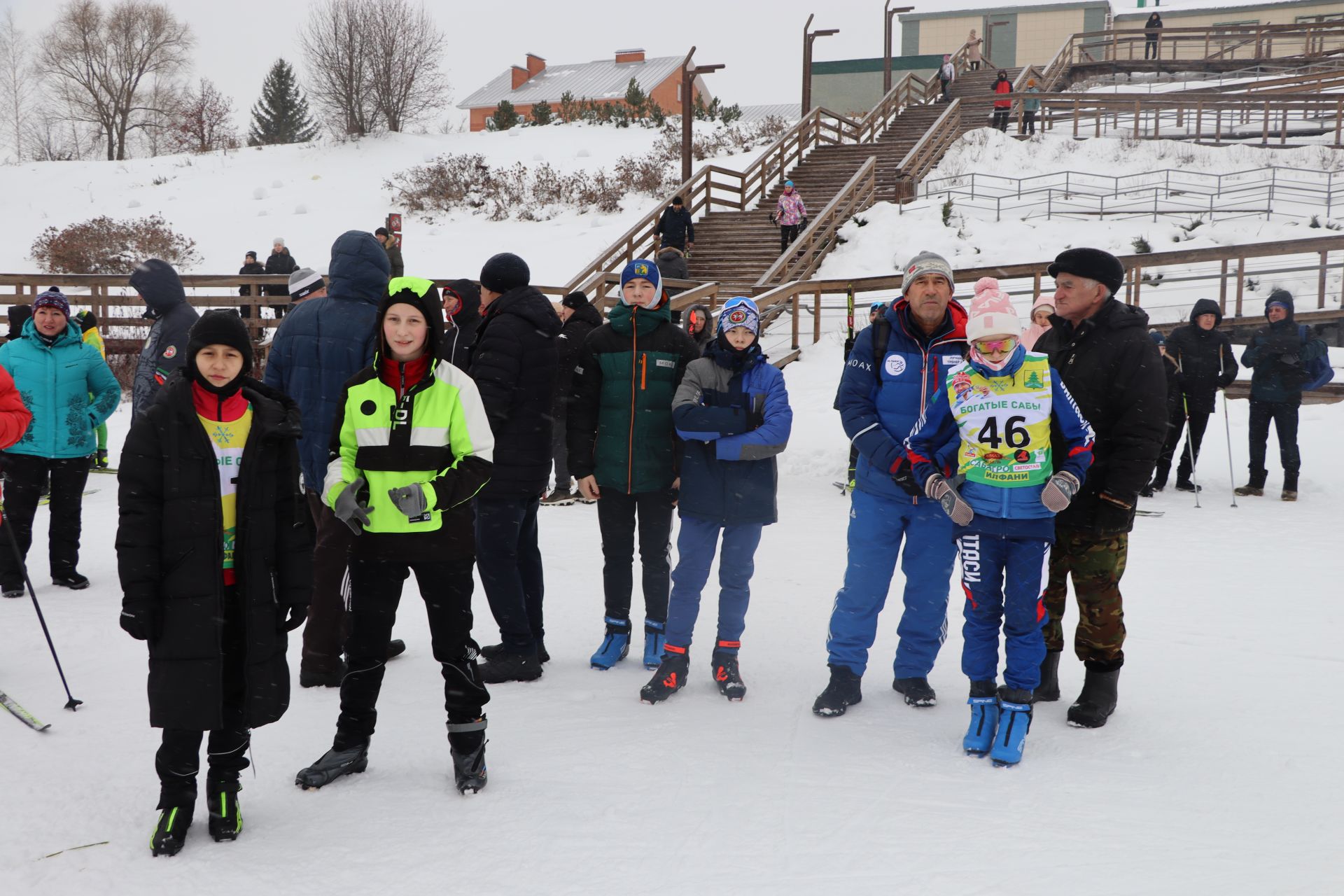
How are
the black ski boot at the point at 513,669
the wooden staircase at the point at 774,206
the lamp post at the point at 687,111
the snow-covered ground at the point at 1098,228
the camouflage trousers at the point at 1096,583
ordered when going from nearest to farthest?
the camouflage trousers at the point at 1096,583 → the black ski boot at the point at 513,669 → the snow-covered ground at the point at 1098,228 → the wooden staircase at the point at 774,206 → the lamp post at the point at 687,111

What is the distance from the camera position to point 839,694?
156 inches

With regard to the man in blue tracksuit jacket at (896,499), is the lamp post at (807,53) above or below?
above

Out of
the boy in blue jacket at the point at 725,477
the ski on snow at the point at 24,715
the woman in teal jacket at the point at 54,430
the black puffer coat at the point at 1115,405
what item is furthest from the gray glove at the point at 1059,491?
the woman in teal jacket at the point at 54,430

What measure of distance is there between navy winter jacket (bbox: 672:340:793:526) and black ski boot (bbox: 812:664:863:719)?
686mm

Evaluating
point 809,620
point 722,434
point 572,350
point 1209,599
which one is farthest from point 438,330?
point 1209,599

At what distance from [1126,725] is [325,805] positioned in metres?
2.91

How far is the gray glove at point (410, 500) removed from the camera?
298cm

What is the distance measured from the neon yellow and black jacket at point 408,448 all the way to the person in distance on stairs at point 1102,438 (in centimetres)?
221

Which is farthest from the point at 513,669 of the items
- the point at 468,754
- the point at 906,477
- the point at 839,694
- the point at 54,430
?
the point at 54,430

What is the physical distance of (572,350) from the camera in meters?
7.03

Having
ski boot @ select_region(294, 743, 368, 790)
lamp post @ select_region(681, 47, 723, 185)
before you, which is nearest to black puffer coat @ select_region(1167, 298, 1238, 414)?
ski boot @ select_region(294, 743, 368, 790)

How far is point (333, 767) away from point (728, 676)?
5.31ft

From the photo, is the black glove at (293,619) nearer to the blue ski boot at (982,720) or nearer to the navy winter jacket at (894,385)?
the navy winter jacket at (894,385)

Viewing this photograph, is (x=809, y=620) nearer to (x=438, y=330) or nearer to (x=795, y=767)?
(x=795, y=767)
